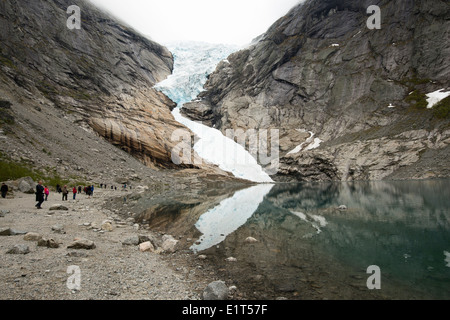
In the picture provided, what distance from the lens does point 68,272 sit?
634 centimetres

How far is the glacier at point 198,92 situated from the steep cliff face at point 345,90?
663 cm

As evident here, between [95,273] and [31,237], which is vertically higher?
[31,237]

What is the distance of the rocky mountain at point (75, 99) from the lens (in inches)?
1339

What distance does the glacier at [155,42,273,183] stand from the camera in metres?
74.5

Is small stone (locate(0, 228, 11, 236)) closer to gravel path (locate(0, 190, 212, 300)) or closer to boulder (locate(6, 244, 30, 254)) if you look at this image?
gravel path (locate(0, 190, 212, 300))

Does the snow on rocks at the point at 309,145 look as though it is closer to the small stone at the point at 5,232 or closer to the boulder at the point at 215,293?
the boulder at the point at 215,293

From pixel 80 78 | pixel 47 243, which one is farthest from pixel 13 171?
pixel 80 78

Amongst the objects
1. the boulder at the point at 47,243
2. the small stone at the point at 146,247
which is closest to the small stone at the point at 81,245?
the boulder at the point at 47,243

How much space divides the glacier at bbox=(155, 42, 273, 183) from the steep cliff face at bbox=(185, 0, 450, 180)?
6631 mm

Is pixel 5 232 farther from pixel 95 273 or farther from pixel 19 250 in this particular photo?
pixel 95 273

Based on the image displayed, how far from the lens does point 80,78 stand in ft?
210

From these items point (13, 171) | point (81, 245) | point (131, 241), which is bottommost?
point (131, 241)

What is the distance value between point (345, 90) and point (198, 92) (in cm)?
6205

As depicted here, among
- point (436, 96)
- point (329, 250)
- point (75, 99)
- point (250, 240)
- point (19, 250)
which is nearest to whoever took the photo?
point (19, 250)
